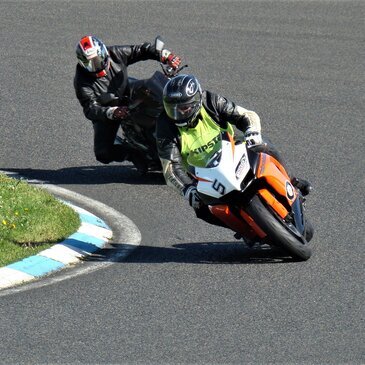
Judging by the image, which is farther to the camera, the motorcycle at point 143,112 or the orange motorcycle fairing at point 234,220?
the motorcycle at point 143,112

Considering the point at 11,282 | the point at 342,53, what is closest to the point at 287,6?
the point at 342,53

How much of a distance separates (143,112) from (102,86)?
0.67 metres

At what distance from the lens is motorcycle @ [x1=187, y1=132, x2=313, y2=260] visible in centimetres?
979

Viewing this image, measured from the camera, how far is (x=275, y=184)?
33.0ft

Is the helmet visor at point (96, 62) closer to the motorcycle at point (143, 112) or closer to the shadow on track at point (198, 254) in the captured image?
the motorcycle at point (143, 112)

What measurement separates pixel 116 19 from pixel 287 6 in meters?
3.17

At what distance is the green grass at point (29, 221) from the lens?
10242 millimetres

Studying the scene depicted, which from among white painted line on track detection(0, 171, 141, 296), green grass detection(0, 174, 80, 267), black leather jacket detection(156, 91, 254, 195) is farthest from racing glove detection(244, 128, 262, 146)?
green grass detection(0, 174, 80, 267)

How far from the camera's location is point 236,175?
9.80m

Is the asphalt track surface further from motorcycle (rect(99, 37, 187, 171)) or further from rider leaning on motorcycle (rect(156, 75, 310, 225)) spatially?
rider leaning on motorcycle (rect(156, 75, 310, 225))

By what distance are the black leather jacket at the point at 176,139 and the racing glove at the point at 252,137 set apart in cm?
20

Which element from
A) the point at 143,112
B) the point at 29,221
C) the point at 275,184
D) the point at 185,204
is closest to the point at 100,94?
the point at 143,112

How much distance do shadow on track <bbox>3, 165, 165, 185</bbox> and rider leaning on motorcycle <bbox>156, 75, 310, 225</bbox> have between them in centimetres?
268

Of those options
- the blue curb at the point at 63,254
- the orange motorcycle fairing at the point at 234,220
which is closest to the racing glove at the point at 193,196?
the orange motorcycle fairing at the point at 234,220
